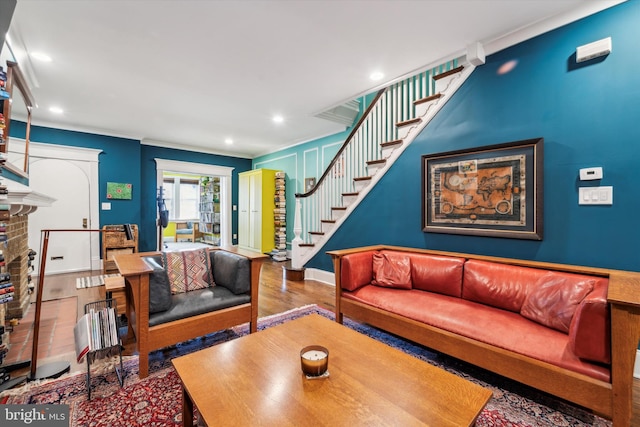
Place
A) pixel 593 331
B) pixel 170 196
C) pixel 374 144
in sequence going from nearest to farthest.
Result: pixel 593 331 → pixel 374 144 → pixel 170 196

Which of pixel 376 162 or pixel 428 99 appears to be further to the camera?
pixel 376 162

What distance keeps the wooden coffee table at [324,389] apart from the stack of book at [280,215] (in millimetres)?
5002

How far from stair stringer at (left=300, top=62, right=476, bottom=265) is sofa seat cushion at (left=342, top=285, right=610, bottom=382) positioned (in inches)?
59.4

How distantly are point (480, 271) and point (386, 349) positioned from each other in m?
1.27

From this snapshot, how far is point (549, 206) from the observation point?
2.29m

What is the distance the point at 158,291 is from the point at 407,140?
290cm

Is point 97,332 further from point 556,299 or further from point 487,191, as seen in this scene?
point 487,191

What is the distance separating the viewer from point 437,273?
2.49m

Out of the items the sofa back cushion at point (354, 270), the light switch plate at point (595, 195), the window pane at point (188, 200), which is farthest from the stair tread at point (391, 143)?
the window pane at point (188, 200)

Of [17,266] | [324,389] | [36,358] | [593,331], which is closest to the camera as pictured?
[324,389]

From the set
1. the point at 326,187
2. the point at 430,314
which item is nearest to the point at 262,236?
the point at 326,187

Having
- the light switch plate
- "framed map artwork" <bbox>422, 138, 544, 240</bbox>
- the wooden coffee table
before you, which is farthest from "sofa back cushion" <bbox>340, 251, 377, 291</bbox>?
the light switch plate

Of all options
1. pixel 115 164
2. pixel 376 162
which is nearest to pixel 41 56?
pixel 115 164

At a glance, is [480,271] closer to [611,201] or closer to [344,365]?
[611,201]
